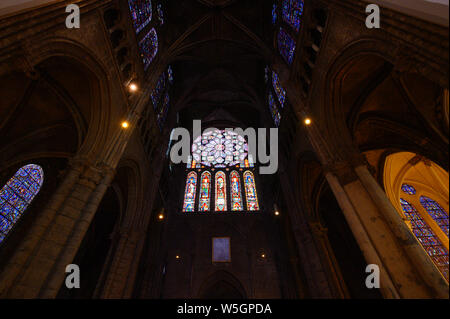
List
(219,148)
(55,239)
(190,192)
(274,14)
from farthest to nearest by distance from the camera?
(219,148) → (190,192) → (274,14) → (55,239)

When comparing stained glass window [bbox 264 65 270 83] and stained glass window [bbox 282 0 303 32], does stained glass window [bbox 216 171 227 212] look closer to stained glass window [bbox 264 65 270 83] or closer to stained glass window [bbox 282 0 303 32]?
stained glass window [bbox 264 65 270 83]

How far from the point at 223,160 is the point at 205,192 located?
3527 millimetres

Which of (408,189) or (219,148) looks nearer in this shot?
(408,189)

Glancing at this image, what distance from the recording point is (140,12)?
10156 mm

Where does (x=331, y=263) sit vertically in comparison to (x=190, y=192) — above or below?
below

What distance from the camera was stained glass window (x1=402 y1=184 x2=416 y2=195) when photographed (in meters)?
12.9

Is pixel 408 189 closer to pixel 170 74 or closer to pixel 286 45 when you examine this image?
pixel 286 45

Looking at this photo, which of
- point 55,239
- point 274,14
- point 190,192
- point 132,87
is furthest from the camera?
point 190,192

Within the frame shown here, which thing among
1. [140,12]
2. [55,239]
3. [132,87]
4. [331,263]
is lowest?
[55,239]

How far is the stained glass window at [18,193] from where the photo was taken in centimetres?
878

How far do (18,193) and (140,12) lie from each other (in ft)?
32.5

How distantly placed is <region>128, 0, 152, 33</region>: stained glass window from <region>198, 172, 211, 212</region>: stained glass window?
37.3 ft

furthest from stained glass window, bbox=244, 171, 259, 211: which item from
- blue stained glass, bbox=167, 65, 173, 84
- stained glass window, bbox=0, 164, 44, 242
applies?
stained glass window, bbox=0, 164, 44, 242

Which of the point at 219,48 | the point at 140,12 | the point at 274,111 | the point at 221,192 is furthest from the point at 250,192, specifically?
the point at 140,12
